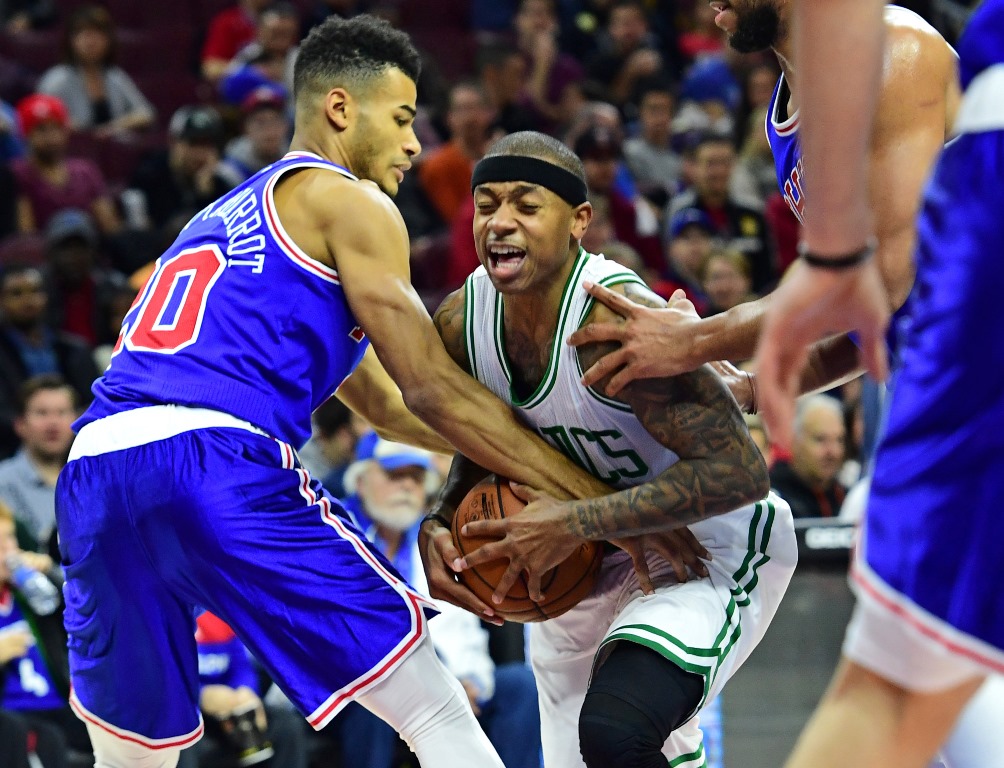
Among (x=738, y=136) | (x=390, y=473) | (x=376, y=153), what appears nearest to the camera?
(x=376, y=153)

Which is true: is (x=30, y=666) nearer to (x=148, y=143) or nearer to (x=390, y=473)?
(x=390, y=473)

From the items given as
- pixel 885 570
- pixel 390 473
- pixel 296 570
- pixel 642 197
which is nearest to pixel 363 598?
pixel 296 570

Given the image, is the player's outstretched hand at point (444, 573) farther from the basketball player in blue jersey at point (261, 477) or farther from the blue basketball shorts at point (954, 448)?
the blue basketball shorts at point (954, 448)

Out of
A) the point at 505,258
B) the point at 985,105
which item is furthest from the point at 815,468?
the point at 985,105

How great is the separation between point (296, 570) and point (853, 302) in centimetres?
191

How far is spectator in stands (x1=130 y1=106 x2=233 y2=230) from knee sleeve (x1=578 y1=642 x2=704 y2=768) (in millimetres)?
6174

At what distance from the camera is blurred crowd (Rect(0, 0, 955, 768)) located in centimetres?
578

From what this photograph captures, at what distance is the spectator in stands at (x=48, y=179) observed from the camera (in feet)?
29.2

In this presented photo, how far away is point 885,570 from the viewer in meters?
1.85

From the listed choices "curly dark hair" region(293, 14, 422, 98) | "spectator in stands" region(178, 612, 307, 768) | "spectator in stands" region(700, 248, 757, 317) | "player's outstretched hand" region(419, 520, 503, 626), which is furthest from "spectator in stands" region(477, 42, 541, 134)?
"player's outstretched hand" region(419, 520, 503, 626)

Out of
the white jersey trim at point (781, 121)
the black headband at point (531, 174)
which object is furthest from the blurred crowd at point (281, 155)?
the white jersey trim at point (781, 121)

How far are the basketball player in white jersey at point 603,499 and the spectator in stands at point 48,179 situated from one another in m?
5.69

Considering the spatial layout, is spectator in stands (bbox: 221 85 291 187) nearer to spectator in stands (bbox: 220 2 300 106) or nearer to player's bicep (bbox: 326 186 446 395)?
spectator in stands (bbox: 220 2 300 106)

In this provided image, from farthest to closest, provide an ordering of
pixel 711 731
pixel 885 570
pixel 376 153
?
pixel 711 731 < pixel 376 153 < pixel 885 570
